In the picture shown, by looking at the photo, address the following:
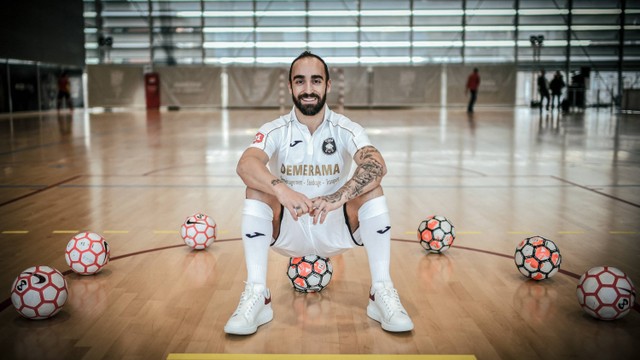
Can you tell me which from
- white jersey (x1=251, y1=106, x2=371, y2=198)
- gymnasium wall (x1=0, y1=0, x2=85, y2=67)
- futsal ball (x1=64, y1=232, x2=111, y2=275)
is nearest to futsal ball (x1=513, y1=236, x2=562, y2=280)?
white jersey (x1=251, y1=106, x2=371, y2=198)

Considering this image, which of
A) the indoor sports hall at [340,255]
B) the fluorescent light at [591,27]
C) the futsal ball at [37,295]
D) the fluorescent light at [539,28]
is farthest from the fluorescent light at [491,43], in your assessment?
the futsal ball at [37,295]

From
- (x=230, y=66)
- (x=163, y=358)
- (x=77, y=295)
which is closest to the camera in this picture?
(x=163, y=358)

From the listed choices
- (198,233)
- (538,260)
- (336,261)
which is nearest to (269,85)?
(198,233)

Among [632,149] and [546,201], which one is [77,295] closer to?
[546,201]

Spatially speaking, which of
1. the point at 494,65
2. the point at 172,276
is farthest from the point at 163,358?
the point at 494,65

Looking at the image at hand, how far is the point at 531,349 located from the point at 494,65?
27.8 m

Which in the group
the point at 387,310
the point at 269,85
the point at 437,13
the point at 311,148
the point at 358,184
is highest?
the point at 437,13

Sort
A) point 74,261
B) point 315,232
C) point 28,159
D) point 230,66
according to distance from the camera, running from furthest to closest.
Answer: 1. point 230,66
2. point 28,159
3. point 74,261
4. point 315,232

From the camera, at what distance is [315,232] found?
3404 mm

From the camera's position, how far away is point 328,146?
3498 millimetres

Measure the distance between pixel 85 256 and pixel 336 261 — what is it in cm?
169

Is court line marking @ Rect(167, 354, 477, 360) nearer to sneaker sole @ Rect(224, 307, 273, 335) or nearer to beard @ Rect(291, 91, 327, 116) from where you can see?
sneaker sole @ Rect(224, 307, 273, 335)

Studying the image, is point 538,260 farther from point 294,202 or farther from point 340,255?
point 294,202

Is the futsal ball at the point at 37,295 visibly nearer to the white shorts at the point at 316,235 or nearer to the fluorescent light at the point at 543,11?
the white shorts at the point at 316,235
